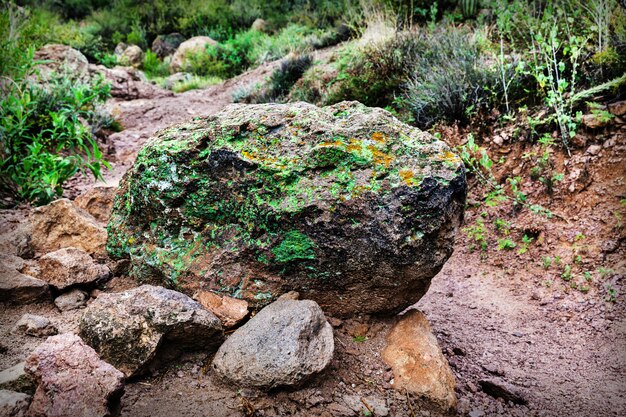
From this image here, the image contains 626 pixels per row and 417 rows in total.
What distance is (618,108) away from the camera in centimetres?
405

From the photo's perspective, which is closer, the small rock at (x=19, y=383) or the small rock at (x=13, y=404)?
the small rock at (x=13, y=404)

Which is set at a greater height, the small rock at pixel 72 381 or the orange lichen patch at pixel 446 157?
the orange lichen patch at pixel 446 157

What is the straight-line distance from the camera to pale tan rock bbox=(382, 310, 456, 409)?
2.10 meters

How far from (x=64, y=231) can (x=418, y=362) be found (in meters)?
2.63

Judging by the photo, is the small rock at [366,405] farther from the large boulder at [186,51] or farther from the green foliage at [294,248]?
the large boulder at [186,51]

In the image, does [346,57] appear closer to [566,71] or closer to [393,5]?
[393,5]

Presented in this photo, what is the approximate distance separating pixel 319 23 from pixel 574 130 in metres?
8.72

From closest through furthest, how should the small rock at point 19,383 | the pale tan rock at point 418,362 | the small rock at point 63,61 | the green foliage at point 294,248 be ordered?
the small rock at point 19,383 → the pale tan rock at point 418,362 → the green foliage at point 294,248 → the small rock at point 63,61

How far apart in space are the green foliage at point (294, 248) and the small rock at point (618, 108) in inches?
140

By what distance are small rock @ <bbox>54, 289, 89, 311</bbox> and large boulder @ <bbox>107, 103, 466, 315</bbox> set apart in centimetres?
33

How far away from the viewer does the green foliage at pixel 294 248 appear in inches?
91.0

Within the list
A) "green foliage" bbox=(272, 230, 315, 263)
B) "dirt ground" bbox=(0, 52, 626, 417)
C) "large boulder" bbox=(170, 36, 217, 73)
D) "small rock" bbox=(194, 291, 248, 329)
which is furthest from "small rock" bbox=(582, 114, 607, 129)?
"large boulder" bbox=(170, 36, 217, 73)

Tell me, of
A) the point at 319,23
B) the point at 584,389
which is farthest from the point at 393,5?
the point at 584,389

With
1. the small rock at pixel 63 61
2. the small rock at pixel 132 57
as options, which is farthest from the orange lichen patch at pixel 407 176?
the small rock at pixel 132 57
